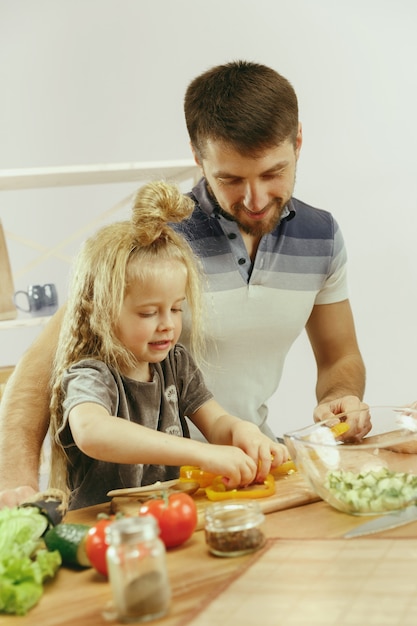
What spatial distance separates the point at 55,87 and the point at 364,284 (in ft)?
5.86

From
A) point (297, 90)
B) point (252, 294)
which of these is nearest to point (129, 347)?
point (252, 294)

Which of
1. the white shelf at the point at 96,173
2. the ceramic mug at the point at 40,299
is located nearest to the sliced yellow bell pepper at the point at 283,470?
the white shelf at the point at 96,173

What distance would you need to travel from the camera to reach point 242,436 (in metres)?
1.70

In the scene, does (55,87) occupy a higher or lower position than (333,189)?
higher

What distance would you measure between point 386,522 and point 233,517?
0.81 feet

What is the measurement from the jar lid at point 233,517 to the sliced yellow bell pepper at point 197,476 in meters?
0.32

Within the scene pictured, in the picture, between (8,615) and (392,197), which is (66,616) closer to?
(8,615)

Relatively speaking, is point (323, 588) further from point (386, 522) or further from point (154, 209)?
point (154, 209)

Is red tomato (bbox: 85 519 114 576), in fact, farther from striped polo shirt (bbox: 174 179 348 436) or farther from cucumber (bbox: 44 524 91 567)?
striped polo shirt (bbox: 174 179 348 436)

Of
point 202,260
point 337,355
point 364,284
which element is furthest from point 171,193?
point 364,284

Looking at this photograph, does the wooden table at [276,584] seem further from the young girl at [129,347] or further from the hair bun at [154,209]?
the hair bun at [154,209]

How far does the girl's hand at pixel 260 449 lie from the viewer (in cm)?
160

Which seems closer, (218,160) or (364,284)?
(218,160)

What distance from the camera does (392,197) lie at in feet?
13.7
